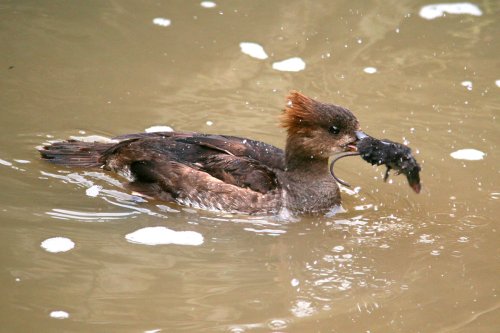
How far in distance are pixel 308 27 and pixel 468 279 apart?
17.0ft

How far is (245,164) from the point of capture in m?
7.15

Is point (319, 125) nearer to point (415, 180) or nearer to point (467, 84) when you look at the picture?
point (415, 180)

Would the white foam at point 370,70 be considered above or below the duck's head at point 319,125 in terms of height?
above

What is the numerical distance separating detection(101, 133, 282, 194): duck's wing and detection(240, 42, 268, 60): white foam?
8.37 feet

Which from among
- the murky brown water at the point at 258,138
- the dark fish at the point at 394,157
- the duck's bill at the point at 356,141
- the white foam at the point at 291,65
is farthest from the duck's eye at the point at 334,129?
the white foam at the point at 291,65

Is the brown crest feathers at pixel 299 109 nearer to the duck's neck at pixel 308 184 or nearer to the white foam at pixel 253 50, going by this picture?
the duck's neck at pixel 308 184

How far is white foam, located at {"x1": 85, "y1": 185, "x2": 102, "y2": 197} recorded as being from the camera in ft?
23.1

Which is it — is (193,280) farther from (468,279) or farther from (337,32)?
(337,32)

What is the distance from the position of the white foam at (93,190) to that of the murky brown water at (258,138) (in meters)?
0.07

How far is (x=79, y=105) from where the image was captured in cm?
855

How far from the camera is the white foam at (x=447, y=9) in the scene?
414 inches

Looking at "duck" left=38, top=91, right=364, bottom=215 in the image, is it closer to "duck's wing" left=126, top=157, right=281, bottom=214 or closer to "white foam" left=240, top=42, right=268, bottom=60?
"duck's wing" left=126, top=157, right=281, bottom=214

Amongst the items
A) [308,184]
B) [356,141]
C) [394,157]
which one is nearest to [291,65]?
[308,184]

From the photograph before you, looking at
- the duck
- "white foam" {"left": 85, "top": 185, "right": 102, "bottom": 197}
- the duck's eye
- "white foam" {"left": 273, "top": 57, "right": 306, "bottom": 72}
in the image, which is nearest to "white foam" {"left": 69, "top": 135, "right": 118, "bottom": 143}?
the duck
